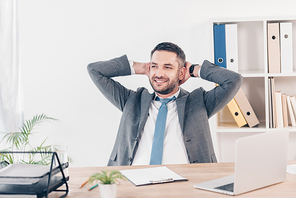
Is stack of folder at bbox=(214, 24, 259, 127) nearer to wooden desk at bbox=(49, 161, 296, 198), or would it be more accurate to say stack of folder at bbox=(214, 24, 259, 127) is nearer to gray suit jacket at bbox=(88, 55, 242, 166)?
gray suit jacket at bbox=(88, 55, 242, 166)

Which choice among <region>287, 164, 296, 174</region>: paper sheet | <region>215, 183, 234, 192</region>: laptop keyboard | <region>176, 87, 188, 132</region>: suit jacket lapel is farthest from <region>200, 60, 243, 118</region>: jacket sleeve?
<region>215, 183, 234, 192</region>: laptop keyboard

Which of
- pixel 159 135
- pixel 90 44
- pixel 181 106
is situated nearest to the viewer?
pixel 159 135

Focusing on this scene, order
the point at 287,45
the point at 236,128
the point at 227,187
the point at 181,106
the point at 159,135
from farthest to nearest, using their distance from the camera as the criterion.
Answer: the point at 236,128 < the point at 287,45 < the point at 181,106 < the point at 159,135 < the point at 227,187

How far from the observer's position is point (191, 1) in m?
2.75

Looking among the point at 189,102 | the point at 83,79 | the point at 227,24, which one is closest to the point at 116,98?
the point at 189,102

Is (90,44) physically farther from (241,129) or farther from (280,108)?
(280,108)

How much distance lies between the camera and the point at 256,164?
1.13m

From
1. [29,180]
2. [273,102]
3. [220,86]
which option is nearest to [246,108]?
[273,102]

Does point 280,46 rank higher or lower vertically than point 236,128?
higher

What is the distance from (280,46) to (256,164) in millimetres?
1581

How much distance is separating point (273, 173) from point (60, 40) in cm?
223

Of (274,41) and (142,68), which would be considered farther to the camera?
(274,41)

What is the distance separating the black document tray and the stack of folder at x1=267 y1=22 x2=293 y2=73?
192 centimetres

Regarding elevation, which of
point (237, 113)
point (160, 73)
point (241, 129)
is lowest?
point (241, 129)
